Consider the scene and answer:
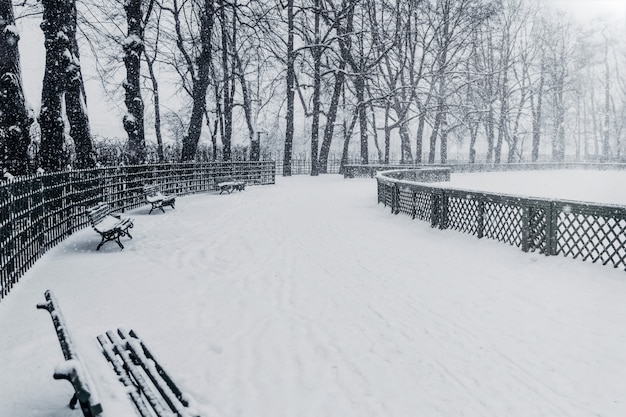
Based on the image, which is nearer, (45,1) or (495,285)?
(495,285)

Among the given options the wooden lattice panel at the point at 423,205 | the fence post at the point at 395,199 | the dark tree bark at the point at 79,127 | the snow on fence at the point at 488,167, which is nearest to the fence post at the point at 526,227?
the wooden lattice panel at the point at 423,205

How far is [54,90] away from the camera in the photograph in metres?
12.7

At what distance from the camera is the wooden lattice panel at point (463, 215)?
11658 mm

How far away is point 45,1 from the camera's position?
12227 millimetres

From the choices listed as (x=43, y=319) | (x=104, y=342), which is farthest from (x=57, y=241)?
(x=104, y=342)

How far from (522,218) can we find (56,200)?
9.70 metres

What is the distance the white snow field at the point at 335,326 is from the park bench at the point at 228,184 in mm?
11601

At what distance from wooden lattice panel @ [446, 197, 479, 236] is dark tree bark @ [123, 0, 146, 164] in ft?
36.8

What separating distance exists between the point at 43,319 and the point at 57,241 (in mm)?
5114

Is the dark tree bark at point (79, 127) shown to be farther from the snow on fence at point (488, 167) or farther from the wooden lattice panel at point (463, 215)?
the snow on fence at point (488, 167)

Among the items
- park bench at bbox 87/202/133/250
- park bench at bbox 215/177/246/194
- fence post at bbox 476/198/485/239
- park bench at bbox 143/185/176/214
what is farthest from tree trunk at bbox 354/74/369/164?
park bench at bbox 87/202/133/250

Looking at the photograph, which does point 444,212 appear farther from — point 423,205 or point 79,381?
point 79,381

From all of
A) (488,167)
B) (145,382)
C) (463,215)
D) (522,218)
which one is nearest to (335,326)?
(145,382)

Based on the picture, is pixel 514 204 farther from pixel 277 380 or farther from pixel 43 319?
pixel 43 319
